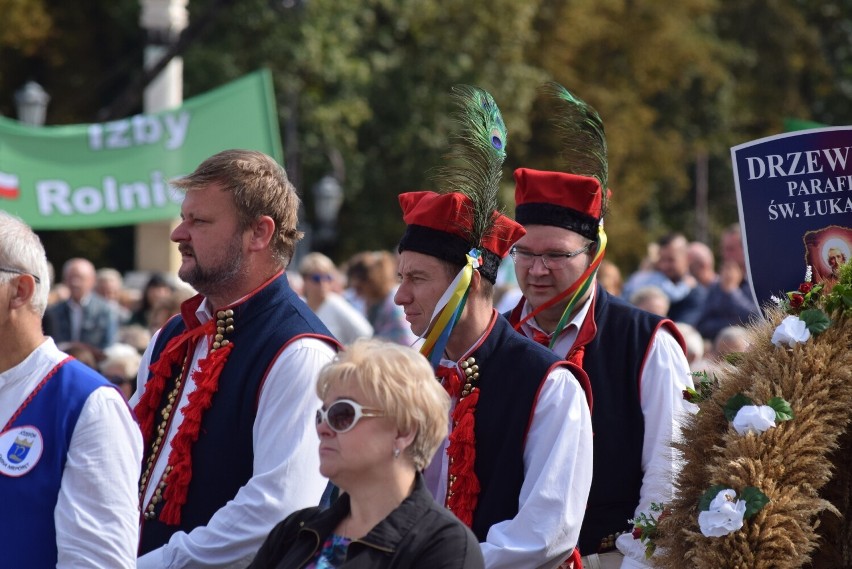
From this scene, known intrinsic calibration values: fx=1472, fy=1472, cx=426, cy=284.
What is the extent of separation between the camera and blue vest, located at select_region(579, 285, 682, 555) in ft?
14.8

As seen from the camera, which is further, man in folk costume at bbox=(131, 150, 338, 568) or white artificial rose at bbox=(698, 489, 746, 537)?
man in folk costume at bbox=(131, 150, 338, 568)

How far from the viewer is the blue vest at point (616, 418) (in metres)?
4.52

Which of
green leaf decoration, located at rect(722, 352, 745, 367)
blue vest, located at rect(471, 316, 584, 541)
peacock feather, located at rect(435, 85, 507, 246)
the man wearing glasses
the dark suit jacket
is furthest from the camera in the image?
the dark suit jacket

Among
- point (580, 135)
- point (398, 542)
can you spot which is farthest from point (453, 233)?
point (398, 542)

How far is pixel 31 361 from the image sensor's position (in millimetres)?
3414

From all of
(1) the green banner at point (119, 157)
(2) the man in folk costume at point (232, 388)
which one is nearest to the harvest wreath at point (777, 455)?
(2) the man in folk costume at point (232, 388)

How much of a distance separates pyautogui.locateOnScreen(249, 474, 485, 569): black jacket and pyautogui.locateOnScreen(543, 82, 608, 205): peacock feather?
2077mm

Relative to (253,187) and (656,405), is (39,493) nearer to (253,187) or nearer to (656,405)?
(253,187)

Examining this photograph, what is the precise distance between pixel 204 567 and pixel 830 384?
1.65 metres

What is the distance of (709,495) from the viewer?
339 centimetres

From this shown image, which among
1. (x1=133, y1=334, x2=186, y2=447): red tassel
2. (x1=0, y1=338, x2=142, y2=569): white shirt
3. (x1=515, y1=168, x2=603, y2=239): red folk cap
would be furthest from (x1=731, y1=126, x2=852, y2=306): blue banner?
(x1=0, y1=338, x2=142, y2=569): white shirt

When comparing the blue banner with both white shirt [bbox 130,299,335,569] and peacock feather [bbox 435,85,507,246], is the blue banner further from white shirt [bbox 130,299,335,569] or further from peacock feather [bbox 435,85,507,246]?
white shirt [bbox 130,299,335,569]

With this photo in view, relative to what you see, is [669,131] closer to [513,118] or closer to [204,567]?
[513,118]

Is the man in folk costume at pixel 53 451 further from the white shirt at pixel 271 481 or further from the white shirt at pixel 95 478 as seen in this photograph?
the white shirt at pixel 271 481
